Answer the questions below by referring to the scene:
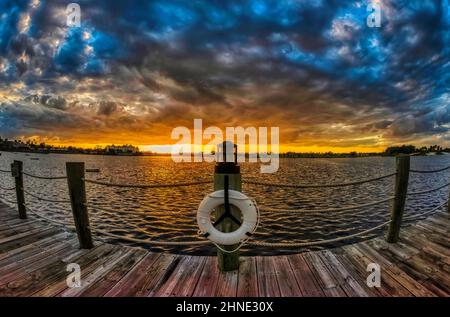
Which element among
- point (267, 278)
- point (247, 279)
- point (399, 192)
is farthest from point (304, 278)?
point (399, 192)

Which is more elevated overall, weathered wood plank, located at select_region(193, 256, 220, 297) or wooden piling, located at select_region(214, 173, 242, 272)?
wooden piling, located at select_region(214, 173, 242, 272)

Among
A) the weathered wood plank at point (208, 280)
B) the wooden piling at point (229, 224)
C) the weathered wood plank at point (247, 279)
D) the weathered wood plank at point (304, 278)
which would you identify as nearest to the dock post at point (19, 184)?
the weathered wood plank at point (208, 280)

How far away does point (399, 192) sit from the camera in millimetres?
3676

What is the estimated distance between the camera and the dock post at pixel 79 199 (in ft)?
11.0

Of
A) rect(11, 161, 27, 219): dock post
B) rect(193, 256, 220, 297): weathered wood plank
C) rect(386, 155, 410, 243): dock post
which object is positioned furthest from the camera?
rect(11, 161, 27, 219): dock post

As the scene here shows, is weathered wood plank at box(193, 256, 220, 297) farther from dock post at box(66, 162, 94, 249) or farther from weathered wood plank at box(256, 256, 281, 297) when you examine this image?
dock post at box(66, 162, 94, 249)

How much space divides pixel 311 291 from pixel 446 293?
55.8 inches

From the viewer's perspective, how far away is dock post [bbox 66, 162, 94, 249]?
3367 millimetres

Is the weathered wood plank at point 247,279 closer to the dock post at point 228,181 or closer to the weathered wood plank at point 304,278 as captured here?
the dock post at point 228,181

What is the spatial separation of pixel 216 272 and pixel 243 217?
769 millimetres

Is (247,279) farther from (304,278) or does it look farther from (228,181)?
(228,181)

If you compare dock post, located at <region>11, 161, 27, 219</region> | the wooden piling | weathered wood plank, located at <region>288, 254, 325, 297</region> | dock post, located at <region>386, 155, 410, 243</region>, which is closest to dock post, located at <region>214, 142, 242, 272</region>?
the wooden piling

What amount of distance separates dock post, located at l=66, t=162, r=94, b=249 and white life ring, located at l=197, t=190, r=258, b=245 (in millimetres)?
1933

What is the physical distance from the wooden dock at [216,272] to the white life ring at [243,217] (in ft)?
1.53
